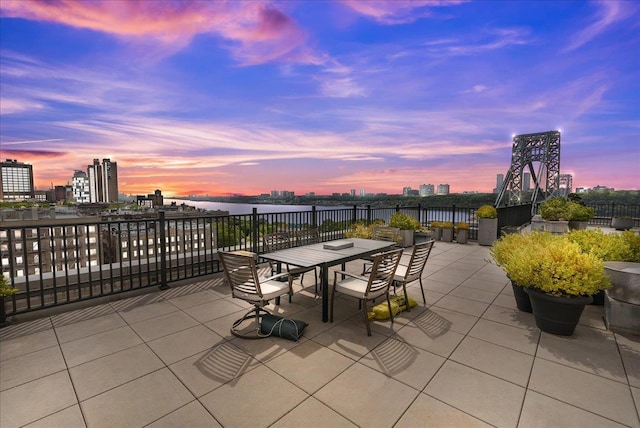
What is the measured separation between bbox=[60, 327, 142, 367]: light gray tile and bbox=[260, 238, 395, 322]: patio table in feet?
5.31

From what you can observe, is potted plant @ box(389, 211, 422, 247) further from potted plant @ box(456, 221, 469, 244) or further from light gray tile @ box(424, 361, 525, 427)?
light gray tile @ box(424, 361, 525, 427)

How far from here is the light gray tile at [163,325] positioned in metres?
2.85

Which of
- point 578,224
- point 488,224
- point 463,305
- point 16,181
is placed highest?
point 16,181

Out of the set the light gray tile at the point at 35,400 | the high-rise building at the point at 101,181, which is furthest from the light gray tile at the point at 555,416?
the high-rise building at the point at 101,181

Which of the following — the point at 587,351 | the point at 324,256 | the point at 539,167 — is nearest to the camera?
the point at 587,351

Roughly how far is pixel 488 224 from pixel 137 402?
8910 mm

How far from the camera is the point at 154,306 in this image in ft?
11.8

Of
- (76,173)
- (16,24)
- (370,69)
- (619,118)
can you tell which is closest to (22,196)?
(76,173)

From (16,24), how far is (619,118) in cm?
2474

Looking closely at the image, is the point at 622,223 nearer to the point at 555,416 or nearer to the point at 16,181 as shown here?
the point at 555,416

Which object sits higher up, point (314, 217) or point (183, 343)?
point (314, 217)

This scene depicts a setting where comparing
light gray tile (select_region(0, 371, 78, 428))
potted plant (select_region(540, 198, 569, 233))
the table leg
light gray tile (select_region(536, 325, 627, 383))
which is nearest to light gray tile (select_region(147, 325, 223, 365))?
light gray tile (select_region(0, 371, 78, 428))

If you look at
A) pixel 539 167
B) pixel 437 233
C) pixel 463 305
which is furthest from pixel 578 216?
pixel 539 167

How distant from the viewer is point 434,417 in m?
1.69
